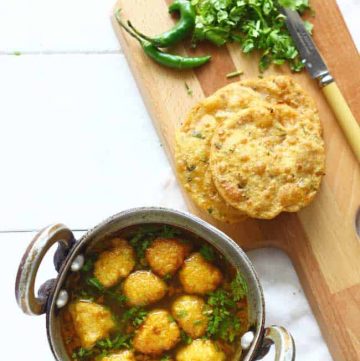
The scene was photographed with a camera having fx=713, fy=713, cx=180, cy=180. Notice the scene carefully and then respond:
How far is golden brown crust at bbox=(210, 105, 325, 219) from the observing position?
→ 2.57m

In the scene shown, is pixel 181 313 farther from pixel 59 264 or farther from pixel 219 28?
pixel 219 28

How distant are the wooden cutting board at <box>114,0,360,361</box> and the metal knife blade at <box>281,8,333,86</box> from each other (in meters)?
0.05

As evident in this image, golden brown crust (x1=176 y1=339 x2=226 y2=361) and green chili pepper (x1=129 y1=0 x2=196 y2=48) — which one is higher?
green chili pepper (x1=129 y1=0 x2=196 y2=48)

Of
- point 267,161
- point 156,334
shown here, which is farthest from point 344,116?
point 156,334

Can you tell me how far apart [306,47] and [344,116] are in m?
0.30

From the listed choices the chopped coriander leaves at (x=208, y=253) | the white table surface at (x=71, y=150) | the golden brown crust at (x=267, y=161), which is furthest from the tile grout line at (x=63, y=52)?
the chopped coriander leaves at (x=208, y=253)

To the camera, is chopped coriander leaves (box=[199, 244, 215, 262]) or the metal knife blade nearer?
chopped coriander leaves (box=[199, 244, 215, 262])

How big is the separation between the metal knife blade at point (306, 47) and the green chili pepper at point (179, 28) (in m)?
0.36

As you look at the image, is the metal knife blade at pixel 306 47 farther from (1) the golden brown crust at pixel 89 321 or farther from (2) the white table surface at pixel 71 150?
(1) the golden brown crust at pixel 89 321

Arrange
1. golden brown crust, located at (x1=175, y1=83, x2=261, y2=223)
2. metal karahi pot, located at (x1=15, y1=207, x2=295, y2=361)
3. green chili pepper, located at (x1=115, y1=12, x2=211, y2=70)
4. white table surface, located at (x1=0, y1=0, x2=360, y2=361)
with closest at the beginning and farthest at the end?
1. metal karahi pot, located at (x1=15, y1=207, x2=295, y2=361)
2. golden brown crust, located at (x1=175, y1=83, x2=261, y2=223)
3. green chili pepper, located at (x1=115, y1=12, x2=211, y2=70)
4. white table surface, located at (x1=0, y1=0, x2=360, y2=361)

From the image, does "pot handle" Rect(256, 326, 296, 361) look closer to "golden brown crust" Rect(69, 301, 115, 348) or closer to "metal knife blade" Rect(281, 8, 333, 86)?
"golden brown crust" Rect(69, 301, 115, 348)

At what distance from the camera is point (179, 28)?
2748 mm

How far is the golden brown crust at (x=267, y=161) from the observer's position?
257 cm

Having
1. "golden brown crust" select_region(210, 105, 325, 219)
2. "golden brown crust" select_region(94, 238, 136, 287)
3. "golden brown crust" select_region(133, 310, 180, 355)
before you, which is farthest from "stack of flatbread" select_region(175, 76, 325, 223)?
"golden brown crust" select_region(133, 310, 180, 355)
